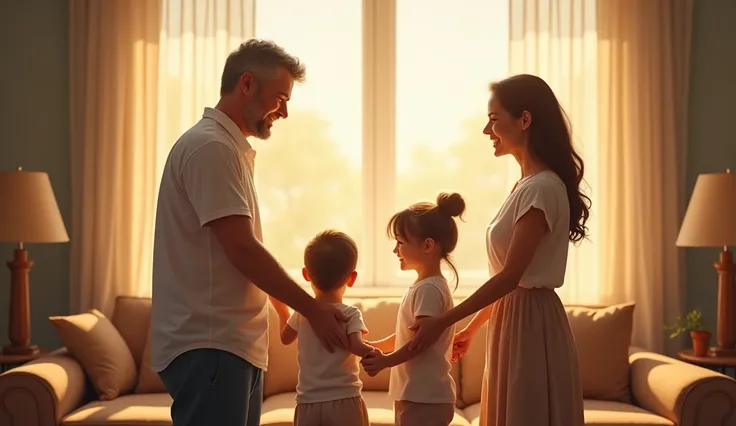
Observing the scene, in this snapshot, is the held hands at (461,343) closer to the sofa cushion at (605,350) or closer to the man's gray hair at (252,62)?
the man's gray hair at (252,62)

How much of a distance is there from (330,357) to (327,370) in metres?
0.04

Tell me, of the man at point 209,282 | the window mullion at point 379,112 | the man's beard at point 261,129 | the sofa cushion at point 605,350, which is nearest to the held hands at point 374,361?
the man at point 209,282

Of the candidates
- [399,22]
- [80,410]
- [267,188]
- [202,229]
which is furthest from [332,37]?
[202,229]

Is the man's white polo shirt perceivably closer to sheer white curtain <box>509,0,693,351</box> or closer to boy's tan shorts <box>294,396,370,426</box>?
boy's tan shorts <box>294,396,370,426</box>

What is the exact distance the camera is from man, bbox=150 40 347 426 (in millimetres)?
2252

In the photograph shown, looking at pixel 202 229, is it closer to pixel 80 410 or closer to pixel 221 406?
pixel 221 406

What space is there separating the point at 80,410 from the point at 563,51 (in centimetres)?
307

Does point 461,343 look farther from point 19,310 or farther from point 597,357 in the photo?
point 19,310

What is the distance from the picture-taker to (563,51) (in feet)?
16.4

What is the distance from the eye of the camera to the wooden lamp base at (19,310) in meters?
Answer: 4.54

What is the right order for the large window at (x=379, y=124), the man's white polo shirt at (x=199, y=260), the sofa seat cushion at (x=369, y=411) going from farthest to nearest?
1. the large window at (x=379, y=124)
2. the sofa seat cushion at (x=369, y=411)
3. the man's white polo shirt at (x=199, y=260)

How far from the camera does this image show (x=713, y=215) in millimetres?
4352

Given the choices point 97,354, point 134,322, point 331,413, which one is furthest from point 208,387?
point 134,322

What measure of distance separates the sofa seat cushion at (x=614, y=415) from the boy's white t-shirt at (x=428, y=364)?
111 centimetres
